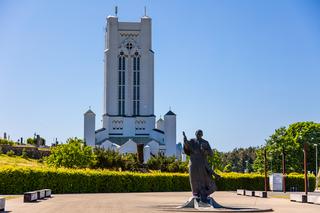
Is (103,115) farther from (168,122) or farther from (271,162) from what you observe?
(271,162)

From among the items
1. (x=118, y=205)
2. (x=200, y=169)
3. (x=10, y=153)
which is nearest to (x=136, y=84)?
(x=10, y=153)

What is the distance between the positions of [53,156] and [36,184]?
23363 millimetres

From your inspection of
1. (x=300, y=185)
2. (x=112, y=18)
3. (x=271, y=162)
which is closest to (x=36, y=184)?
(x=300, y=185)

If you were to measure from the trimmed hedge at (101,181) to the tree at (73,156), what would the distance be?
A: 40.7 ft

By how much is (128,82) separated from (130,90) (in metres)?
1.84

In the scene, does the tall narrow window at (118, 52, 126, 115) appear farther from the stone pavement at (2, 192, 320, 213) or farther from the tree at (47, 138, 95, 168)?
the stone pavement at (2, 192, 320, 213)

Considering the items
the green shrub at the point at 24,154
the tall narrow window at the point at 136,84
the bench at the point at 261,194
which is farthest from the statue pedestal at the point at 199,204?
the tall narrow window at the point at 136,84

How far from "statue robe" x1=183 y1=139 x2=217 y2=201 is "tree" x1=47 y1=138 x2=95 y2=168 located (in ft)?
129

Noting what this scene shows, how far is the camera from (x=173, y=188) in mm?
54844

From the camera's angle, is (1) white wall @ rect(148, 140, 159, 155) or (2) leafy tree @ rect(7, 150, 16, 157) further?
(1) white wall @ rect(148, 140, 159, 155)

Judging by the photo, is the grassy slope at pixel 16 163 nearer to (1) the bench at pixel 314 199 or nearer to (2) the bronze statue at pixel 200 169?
(1) the bench at pixel 314 199

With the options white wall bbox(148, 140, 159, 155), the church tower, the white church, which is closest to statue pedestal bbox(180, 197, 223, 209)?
white wall bbox(148, 140, 159, 155)

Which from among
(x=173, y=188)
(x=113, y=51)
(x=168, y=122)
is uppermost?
(x=113, y=51)

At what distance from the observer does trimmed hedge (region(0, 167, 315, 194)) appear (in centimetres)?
4478
